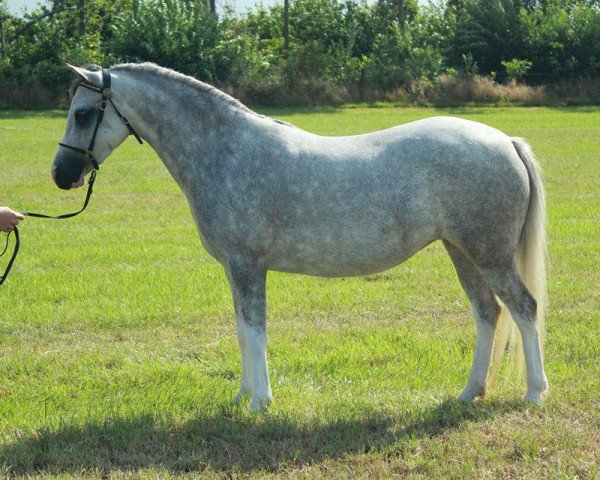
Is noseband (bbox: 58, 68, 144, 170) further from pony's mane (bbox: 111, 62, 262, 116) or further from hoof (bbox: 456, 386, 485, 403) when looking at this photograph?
hoof (bbox: 456, 386, 485, 403)

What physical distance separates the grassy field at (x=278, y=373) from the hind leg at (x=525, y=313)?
5.2 inches

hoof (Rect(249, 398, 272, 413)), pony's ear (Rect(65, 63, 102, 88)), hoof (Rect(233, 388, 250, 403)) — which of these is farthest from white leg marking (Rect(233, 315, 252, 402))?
pony's ear (Rect(65, 63, 102, 88))

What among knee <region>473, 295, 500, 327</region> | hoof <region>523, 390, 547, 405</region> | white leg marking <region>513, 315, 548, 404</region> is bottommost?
hoof <region>523, 390, 547, 405</region>

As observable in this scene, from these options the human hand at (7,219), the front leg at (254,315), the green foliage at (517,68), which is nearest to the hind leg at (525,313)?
the front leg at (254,315)

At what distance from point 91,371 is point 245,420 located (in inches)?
66.0

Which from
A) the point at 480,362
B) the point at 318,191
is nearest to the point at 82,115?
the point at 318,191

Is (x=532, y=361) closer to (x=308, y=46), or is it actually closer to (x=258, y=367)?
(x=258, y=367)

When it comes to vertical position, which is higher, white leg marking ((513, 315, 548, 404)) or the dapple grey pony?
A: the dapple grey pony

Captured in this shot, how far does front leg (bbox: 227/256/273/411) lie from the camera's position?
5402mm

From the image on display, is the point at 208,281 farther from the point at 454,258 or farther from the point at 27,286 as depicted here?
the point at 454,258

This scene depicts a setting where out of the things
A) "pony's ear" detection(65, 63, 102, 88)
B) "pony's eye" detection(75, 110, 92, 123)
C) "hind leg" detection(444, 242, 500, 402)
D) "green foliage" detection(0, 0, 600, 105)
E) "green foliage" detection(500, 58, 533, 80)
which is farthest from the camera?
"green foliage" detection(500, 58, 533, 80)

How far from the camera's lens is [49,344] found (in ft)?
23.5

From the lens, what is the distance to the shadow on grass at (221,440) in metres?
4.80

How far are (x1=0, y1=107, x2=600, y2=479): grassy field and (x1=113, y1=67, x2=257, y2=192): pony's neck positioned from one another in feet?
5.37
